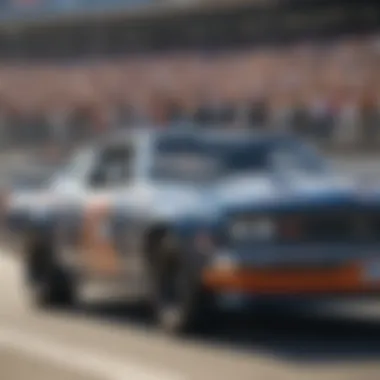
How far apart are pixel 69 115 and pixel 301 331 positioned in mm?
23374

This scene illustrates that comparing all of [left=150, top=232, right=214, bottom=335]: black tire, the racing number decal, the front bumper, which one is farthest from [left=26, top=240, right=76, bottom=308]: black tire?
the front bumper

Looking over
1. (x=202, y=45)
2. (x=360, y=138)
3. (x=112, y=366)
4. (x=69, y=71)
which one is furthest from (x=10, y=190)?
(x=69, y=71)

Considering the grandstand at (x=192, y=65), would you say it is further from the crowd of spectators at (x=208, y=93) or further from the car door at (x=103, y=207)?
the car door at (x=103, y=207)

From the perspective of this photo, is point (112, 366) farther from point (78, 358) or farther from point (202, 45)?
point (202, 45)

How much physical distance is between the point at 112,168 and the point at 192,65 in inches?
825

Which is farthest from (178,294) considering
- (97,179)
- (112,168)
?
(97,179)

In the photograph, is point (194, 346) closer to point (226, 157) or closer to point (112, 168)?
point (226, 157)

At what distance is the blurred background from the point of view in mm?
29109

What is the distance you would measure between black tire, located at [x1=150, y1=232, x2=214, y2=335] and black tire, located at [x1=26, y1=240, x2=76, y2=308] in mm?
2305

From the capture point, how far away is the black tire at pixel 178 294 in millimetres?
11102

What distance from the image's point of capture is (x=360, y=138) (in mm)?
25891

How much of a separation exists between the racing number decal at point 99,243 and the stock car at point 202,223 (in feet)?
0.05

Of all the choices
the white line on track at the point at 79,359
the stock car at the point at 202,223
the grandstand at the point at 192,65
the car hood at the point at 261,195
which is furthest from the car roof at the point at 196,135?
the grandstand at the point at 192,65

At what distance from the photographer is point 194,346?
36.6ft
